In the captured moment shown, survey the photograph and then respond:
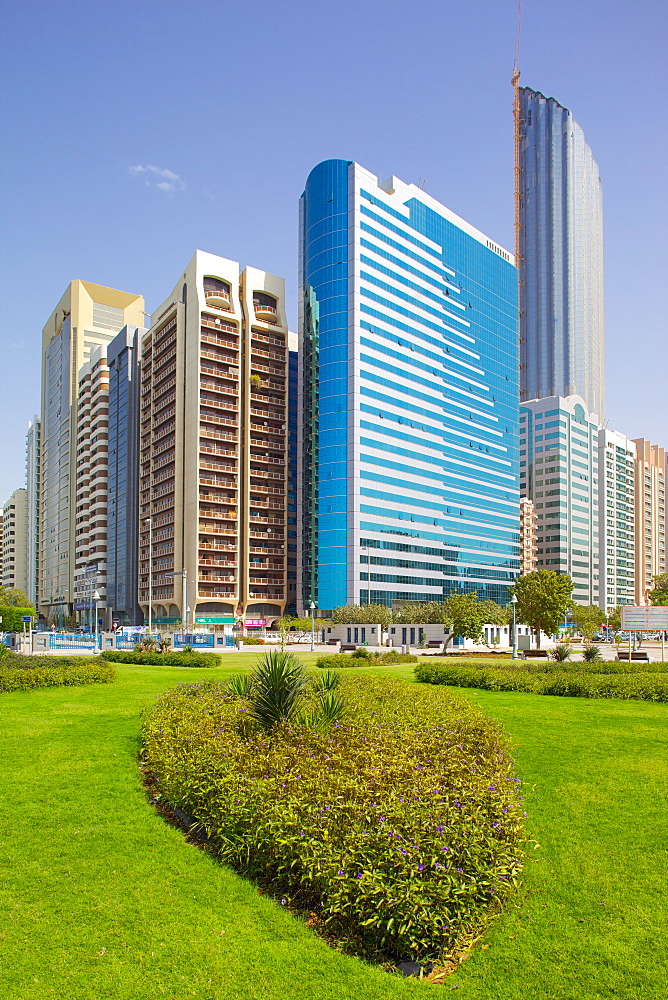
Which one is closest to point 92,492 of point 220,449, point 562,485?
point 220,449

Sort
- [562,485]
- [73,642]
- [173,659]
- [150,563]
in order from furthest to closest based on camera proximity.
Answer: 1. [562,485]
2. [150,563]
3. [73,642]
4. [173,659]

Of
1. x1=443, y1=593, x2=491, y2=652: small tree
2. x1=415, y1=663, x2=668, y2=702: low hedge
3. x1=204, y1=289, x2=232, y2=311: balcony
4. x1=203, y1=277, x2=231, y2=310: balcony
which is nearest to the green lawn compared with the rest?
x1=415, y1=663, x2=668, y2=702: low hedge

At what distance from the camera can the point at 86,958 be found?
289 inches

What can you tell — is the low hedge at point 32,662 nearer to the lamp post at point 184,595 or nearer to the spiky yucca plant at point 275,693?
the spiky yucca plant at point 275,693

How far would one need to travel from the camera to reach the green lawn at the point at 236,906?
23.0ft

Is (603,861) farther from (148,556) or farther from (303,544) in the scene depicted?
(148,556)

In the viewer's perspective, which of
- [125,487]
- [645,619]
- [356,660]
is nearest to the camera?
[645,619]

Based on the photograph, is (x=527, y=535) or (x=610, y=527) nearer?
(x=527, y=535)

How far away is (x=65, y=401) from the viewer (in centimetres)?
16550

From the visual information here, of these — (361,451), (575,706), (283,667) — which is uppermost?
(361,451)

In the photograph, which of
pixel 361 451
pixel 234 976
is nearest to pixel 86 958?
pixel 234 976

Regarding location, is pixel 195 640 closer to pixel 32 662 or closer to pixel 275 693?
pixel 32 662

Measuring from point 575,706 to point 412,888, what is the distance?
566 inches

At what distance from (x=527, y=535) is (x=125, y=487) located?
9399cm
